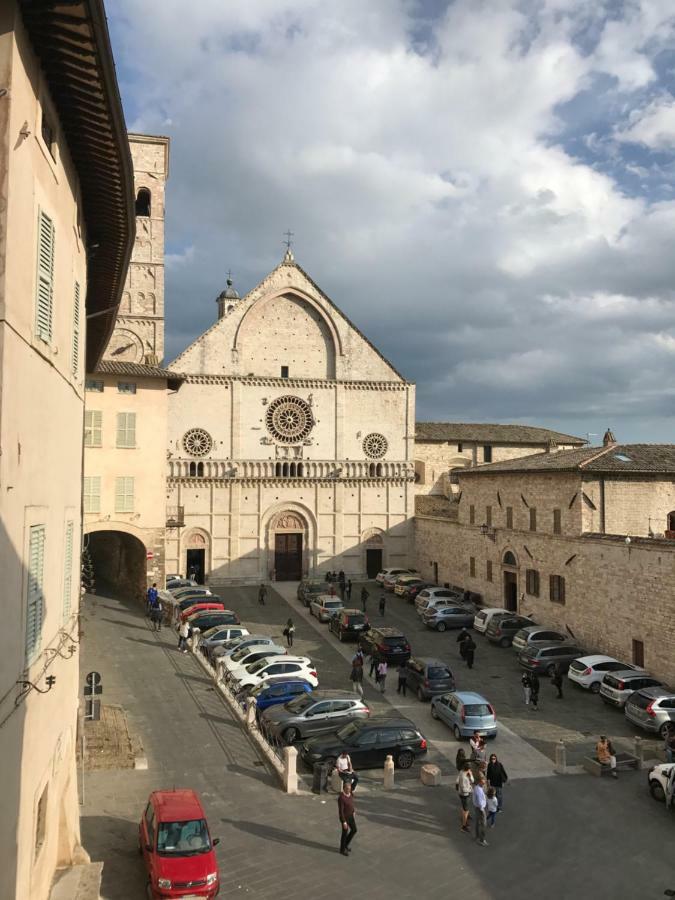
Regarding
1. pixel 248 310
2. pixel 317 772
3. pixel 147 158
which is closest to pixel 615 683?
pixel 317 772

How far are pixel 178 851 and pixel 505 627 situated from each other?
23606mm

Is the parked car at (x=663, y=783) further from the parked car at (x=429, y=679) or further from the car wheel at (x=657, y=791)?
the parked car at (x=429, y=679)

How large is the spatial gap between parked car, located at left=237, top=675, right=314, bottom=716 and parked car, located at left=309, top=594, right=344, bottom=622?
1252 cm

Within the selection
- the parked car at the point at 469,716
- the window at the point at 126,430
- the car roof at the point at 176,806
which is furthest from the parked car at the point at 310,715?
the window at the point at 126,430

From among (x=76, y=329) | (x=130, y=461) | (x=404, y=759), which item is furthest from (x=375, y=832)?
(x=130, y=461)

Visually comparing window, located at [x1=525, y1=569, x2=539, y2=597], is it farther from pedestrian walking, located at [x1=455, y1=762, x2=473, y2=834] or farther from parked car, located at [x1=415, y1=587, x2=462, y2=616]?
pedestrian walking, located at [x1=455, y1=762, x2=473, y2=834]

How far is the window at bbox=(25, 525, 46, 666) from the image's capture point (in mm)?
7235

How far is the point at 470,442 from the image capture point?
58.5m

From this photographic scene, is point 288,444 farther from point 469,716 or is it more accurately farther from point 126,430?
point 469,716

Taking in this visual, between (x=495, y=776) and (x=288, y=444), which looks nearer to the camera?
(x=495, y=776)

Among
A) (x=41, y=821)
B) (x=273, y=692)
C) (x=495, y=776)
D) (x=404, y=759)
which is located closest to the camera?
(x=41, y=821)

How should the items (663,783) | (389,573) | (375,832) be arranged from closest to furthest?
1. (375,832)
2. (663,783)
3. (389,573)

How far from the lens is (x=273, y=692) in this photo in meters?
23.7

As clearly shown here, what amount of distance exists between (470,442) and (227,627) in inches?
1295
